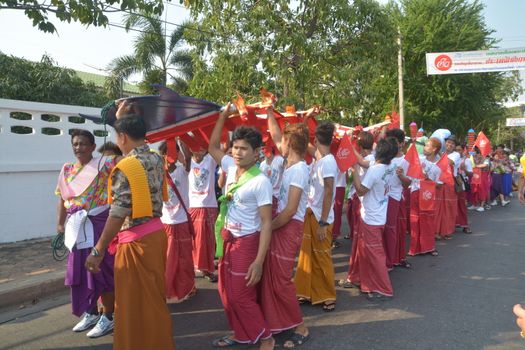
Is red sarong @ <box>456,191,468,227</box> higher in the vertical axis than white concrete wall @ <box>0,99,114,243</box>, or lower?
lower

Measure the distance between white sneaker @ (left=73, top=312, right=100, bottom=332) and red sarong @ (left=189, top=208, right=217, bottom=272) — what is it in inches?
57.8

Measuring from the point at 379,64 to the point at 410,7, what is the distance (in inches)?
486

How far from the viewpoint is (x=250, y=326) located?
3145mm

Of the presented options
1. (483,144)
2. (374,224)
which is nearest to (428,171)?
(374,224)

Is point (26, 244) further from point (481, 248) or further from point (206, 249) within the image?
point (481, 248)

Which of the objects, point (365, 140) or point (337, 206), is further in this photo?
point (337, 206)

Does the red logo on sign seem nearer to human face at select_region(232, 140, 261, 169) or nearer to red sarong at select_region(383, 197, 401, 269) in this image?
red sarong at select_region(383, 197, 401, 269)

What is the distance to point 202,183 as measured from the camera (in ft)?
16.4

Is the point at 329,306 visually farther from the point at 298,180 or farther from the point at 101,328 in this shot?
the point at 101,328

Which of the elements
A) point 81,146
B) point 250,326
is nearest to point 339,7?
point 81,146

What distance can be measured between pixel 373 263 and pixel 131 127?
2.96 metres

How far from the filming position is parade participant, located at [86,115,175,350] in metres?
2.70

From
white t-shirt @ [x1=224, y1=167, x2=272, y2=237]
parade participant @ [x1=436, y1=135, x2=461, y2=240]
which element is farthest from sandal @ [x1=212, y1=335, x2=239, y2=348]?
parade participant @ [x1=436, y1=135, x2=461, y2=240]

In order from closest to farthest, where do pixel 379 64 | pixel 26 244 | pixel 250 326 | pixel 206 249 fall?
pixel 250 326
pixel 206 249
pixel 26 244
pixel 379 64
